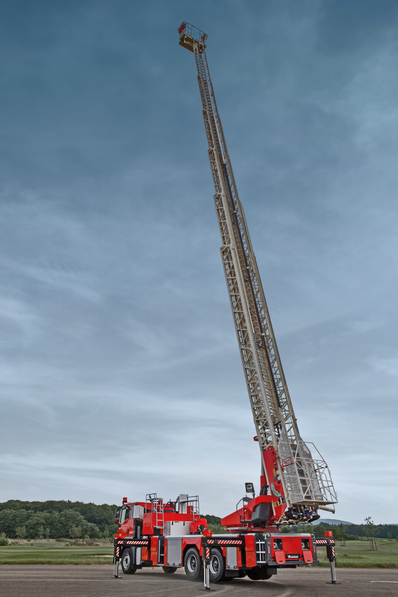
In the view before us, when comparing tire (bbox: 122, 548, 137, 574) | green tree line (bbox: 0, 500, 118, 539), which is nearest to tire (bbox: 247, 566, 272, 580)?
tire (bbox: 122, 548, 137, 574)

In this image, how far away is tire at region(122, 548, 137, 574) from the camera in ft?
59.2

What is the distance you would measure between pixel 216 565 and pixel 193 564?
1.49 metres

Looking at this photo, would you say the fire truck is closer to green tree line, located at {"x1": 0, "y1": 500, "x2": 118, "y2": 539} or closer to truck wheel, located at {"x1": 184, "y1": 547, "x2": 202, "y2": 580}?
truck wheel, located at {"x1": 184, "y1": 547, "x2": 202, "y2": 580}

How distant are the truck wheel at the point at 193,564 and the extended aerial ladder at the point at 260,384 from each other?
1648 millimetres

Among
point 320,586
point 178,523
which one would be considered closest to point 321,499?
point 320,586

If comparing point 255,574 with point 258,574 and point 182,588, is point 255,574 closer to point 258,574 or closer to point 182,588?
point 258,574

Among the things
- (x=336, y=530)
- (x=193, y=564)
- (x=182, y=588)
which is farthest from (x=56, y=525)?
(x=182, y=588)

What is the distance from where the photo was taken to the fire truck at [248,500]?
45.3ft

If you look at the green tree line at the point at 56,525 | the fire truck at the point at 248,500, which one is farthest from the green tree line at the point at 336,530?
the green tree line at the point at 56,525

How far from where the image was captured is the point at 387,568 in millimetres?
20188

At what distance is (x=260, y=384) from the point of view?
1695cm

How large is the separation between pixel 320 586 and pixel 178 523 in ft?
20.5

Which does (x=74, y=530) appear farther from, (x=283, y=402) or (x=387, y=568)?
(x=283, y=402)

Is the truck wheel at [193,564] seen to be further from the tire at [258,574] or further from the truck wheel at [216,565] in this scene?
the tire at [258,574]
